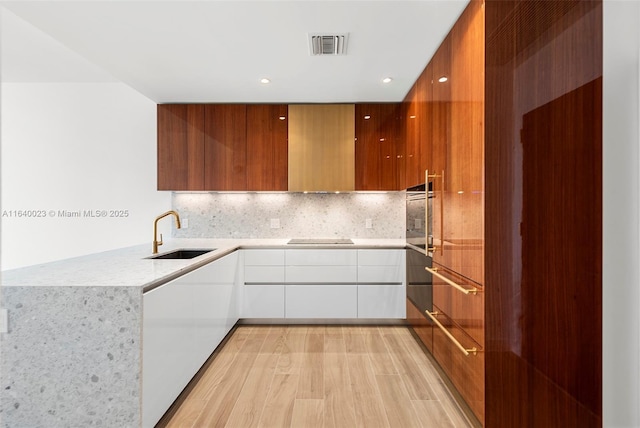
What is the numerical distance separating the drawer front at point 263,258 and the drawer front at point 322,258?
93 millimetres

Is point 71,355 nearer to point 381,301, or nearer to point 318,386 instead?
point 318,386

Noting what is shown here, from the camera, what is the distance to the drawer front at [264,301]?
3293 mm

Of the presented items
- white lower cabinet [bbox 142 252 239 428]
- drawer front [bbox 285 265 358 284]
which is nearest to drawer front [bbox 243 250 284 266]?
drawer front [bbox 285 265 358 284]

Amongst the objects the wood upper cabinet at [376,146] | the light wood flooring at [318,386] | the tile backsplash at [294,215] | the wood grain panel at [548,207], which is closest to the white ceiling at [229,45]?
the wood upper cabinet at [376,146]

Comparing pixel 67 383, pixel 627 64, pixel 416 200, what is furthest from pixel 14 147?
pixel 627 64

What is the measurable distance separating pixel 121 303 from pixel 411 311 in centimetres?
243

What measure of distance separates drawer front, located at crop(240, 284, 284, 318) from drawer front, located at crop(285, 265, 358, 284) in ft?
0.56

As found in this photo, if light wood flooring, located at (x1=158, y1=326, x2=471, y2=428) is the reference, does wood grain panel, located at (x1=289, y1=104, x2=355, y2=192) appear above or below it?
above

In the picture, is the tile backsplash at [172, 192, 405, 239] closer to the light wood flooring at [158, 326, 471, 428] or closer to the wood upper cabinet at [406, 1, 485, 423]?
the light wood flooring at [158, 326, 471, 428]

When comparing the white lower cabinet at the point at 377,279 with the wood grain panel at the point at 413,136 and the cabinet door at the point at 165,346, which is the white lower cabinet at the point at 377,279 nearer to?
the wood grain panel at the point at 413,136

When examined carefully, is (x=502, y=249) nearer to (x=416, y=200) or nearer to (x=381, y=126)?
(x=416, y=200)

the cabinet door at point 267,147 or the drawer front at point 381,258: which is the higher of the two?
the cabinet door at point 267,147

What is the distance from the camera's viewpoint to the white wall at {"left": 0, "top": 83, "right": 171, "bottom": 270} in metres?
3.47

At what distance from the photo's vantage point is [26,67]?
3.16 metres
